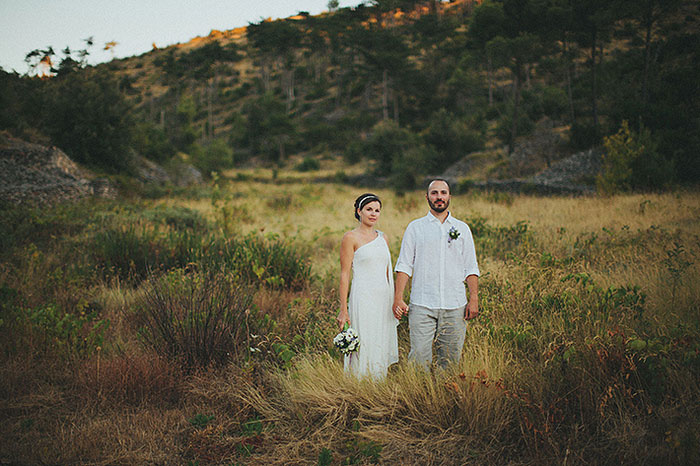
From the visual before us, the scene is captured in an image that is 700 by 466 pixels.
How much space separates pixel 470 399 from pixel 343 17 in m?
67.3

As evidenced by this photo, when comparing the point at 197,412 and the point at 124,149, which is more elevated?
the point at 124,149

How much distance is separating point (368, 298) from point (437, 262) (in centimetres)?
60

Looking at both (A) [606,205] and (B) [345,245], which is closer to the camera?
(B) [345,245]

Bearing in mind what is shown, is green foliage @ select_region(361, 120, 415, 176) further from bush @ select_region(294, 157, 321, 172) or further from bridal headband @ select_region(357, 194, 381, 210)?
bridal headband @ select_region(357, 194, 381, 210)

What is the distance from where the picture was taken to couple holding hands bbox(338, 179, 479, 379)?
3.07m

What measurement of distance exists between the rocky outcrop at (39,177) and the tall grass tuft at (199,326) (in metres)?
10.1

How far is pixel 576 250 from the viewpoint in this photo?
614cm

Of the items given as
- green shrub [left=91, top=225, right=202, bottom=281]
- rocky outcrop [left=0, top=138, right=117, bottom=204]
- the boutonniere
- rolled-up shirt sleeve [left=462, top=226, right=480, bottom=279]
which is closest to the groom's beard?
the boutonniere

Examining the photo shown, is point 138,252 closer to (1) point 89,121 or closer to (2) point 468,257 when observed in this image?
(2) point 468,257

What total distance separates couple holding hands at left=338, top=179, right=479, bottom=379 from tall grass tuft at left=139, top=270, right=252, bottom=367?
134 cm

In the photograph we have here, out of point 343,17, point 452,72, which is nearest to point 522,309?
point 452,72

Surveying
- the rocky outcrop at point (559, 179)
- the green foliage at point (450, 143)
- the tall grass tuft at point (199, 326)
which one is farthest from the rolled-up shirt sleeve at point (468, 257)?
the green foliage at point (450, 143)

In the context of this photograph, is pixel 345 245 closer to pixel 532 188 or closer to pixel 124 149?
pixel 532 188

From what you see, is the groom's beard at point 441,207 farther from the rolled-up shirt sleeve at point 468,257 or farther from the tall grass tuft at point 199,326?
the tall grass tuft at point 199,326
